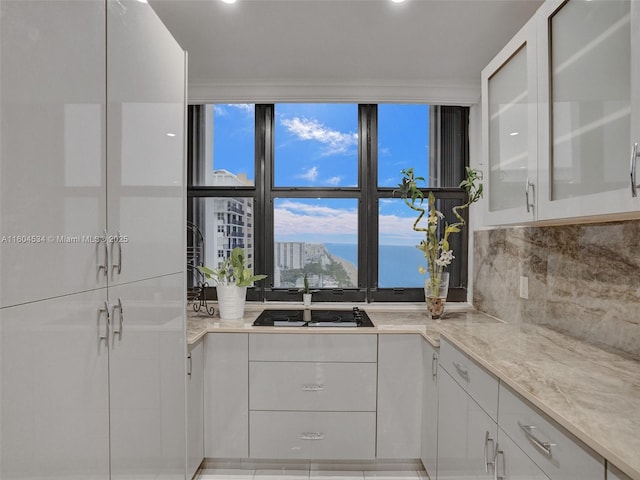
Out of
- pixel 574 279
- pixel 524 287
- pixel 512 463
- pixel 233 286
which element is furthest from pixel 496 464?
pixel 233 286

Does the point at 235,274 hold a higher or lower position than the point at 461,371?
higher

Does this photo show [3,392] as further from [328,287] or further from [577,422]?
[328,287]

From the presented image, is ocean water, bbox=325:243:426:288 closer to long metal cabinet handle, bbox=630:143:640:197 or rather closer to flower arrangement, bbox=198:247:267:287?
flower arrangement, bbox=198:247:267:287

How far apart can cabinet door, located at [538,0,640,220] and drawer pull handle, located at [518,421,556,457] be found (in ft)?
2.07

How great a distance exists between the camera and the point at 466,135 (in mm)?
2984

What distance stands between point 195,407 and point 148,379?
0.75 meters

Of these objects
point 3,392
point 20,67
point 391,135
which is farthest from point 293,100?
point 3,392

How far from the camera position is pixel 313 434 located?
2.34 m

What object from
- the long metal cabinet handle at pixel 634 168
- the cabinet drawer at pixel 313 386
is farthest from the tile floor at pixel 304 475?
the long metal cabinet handle at pixel 634 168

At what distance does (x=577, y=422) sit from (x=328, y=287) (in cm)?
213

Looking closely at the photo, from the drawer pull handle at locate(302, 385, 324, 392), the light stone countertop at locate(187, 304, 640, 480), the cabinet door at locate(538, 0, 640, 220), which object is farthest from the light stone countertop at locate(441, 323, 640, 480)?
the drawer pull handle at locate(302, 385, 324, 392)

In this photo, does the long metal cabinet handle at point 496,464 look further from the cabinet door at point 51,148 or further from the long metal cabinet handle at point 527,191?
the cabinet door at point 51,148

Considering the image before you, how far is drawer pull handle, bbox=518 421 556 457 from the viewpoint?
1062 millimetres

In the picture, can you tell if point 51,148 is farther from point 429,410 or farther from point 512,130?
point 429,410
